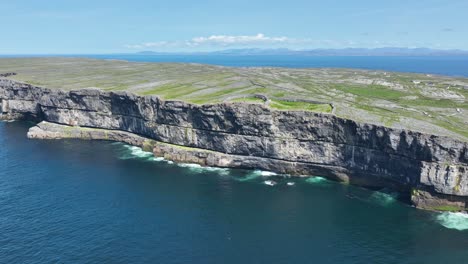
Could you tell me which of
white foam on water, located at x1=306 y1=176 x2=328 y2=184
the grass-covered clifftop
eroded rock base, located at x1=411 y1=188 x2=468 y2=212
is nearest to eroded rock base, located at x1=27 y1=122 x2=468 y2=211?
eroded rock base, located at x1=411 y1=188 x2=468 y2=212

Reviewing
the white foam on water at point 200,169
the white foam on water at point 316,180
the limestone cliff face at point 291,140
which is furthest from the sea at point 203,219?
the limestone cliff face at point 291,140

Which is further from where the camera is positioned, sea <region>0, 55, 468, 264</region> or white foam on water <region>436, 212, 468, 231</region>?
white foam on water <region>436, 212, 468, 231</region>

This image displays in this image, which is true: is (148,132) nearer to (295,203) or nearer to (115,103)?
(115,103)

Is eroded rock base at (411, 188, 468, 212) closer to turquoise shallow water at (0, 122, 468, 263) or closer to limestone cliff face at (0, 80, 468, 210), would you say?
limestone cliff face at (0, 80, 468, 210)

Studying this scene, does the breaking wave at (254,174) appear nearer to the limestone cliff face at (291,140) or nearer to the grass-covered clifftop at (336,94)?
the limestone cliff face at (291,140)

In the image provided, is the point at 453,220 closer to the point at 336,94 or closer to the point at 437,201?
the point at 437,201

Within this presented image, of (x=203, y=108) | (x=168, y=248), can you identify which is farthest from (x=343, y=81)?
(x=168, y=248)

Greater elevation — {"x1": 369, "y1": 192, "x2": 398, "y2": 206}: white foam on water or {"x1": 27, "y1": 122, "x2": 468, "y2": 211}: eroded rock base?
{"x1": 27, "y1": 122, "x2": 468, "y2": 211}: eroded rock base
